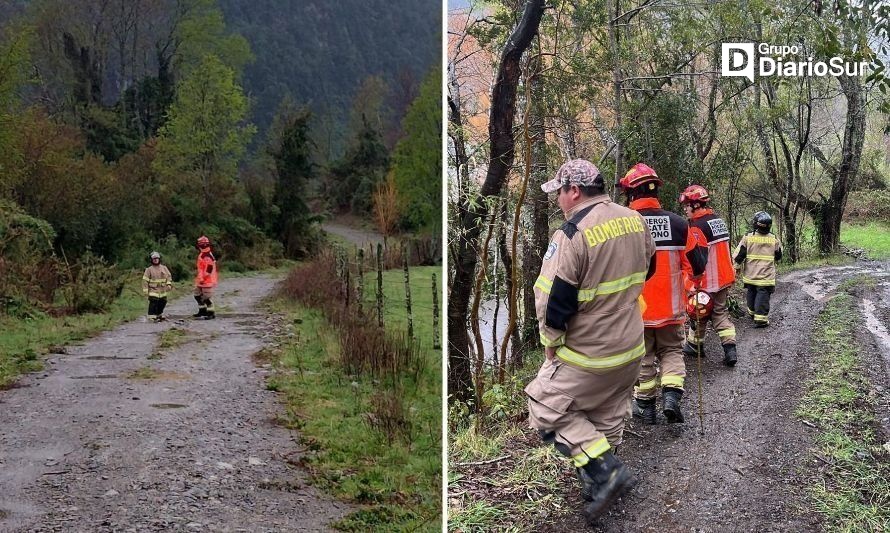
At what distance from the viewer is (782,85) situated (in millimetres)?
1940

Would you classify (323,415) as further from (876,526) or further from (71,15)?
(876,526)

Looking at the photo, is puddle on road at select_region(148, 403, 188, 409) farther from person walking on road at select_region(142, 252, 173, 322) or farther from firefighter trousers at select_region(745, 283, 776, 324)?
firefighter trousers at select_region(745, 283, 776, 324)

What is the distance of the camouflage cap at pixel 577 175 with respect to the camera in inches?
72.2

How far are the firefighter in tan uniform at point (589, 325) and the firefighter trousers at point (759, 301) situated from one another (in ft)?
2.21

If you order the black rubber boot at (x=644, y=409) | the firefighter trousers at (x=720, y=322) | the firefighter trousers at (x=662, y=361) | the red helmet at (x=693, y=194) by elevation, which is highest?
the red helmet at (x=693, y=194)

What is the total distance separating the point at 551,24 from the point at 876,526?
1601 mm

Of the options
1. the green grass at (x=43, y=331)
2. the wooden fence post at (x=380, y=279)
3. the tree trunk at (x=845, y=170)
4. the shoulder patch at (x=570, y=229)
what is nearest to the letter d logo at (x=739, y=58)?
the tree trunk at (x=845, y=170)

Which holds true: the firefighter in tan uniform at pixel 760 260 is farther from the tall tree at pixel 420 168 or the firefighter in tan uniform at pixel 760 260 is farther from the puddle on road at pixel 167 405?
the puddle on road at pixel 167 405

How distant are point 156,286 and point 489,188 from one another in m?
0.99

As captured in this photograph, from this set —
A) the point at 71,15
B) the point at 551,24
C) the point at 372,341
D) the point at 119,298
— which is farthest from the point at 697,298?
the point at 71,15

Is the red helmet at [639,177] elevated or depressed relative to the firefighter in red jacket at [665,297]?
elevated

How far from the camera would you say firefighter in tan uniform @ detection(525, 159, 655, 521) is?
5.91 feet

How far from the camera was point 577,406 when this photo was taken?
74.7 inches

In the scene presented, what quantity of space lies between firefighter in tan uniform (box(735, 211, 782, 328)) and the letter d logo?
52 centimetres
